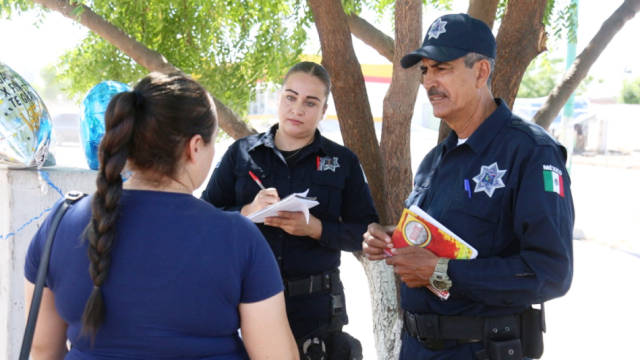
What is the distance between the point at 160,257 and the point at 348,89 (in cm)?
237

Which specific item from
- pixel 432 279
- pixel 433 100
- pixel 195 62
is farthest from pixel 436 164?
pixel 195 62

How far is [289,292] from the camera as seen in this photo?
2.75 metres

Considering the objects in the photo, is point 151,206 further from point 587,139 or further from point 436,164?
point 587,139

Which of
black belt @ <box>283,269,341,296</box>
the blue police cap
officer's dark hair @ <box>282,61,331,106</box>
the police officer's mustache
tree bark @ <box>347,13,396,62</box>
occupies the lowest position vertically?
black belt @ <box>283,269,341,296</box>

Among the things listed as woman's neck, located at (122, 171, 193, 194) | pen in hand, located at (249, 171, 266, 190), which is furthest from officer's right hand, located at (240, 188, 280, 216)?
woman's neck, located at (122, 171, 193, 194)

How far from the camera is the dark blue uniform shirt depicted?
279cm

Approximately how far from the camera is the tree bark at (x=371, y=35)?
4578 millimetres

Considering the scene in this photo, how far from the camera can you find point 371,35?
182 inches

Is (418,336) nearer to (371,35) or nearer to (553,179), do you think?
(553,179)

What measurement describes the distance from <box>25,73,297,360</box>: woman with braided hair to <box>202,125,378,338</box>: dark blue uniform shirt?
118cm

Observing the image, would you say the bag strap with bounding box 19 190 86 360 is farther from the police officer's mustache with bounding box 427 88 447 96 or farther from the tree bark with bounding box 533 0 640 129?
the tree bark with bounding box 533 0 640 129

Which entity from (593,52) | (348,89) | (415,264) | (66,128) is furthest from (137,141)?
(66,128)

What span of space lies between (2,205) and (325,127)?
2752 centimetres

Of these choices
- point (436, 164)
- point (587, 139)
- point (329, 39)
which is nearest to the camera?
point (436, 164)
